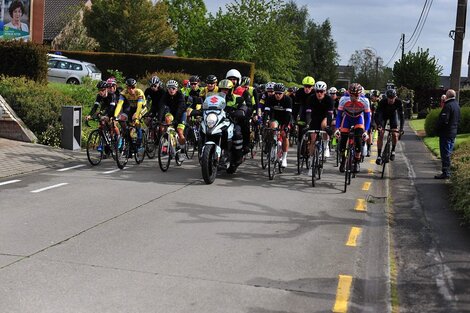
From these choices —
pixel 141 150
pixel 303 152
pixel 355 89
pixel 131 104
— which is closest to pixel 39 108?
pixel 131 104

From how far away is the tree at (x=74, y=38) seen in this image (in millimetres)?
46469

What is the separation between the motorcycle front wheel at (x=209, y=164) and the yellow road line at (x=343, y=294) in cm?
484

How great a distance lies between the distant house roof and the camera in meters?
49.5

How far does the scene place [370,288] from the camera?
16.5 ft

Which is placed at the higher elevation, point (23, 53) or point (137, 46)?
point (137, 46)

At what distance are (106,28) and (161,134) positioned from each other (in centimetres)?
3566

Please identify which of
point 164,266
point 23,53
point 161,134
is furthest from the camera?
point 23,53

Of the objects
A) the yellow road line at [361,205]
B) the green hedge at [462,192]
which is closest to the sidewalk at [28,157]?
the yellow road line at [361,205]

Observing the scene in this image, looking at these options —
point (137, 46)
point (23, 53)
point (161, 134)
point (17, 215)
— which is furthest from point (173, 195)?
point (137, 46)

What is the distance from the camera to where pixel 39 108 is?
14.6 meters

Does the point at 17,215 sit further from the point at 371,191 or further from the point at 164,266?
the point at 371,191

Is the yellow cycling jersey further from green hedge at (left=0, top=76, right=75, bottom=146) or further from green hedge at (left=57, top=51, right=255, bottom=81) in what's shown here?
green hedge at (left=57, top=51, right=255, bottom=81)

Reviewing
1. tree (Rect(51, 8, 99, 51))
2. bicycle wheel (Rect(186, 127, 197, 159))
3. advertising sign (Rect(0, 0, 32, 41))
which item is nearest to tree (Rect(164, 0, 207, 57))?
tree (Rect(51, 8, 99, 51))

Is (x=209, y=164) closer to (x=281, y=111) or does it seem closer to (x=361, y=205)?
(x=281, y=111)
